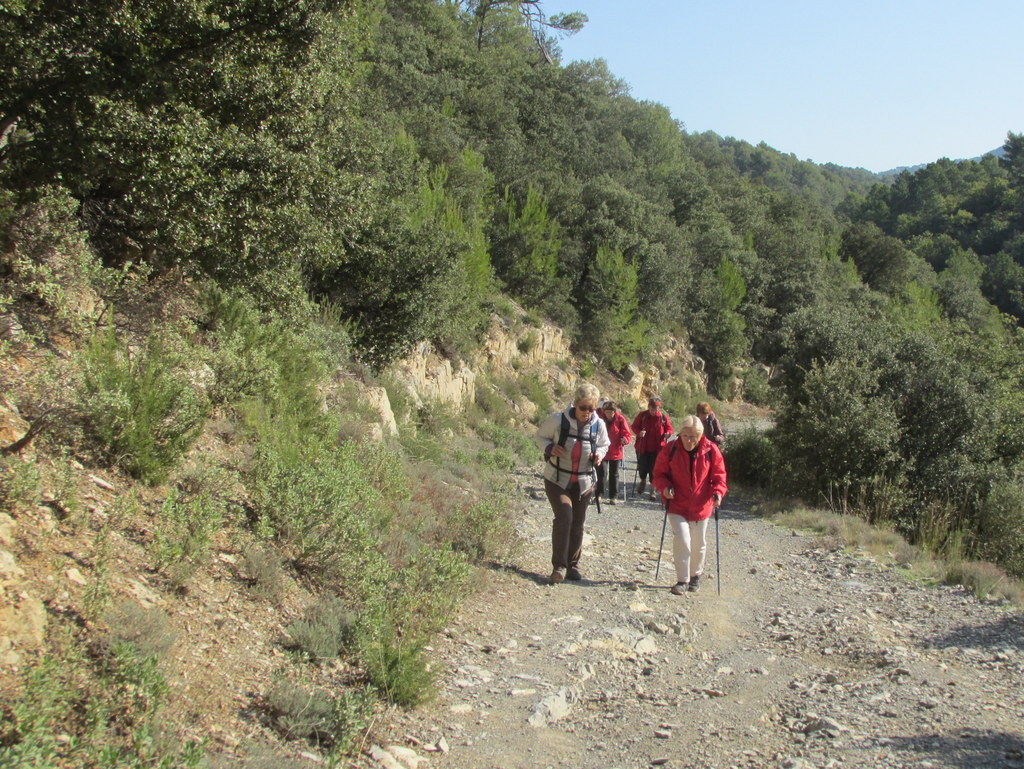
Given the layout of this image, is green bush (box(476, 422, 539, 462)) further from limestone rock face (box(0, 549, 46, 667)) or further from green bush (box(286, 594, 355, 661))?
limestone rock face (box(0, 549, 46, 667))

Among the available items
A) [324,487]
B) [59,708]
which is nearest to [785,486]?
[324,487]

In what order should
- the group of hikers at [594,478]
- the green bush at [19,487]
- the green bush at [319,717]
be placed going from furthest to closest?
the group of hikers at [594,478], the green bush at [19,487], the green bush at [319,717]

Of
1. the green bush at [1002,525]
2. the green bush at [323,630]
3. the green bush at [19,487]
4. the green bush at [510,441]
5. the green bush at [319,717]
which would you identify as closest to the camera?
the green bush at [319,717]

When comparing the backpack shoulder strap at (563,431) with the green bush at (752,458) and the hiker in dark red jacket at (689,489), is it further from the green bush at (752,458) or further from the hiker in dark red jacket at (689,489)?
the green bush at (752,458)

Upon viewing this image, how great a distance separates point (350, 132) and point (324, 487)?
8.23 metres

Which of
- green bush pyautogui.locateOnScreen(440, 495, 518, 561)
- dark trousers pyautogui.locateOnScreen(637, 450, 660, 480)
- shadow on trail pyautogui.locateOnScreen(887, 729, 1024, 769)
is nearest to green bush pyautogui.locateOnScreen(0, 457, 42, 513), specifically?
green bush pyautogui.locateOnScreen(440, 495, 518, 561)

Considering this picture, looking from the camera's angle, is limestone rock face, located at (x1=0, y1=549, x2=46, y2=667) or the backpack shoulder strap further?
the backpack shoulder strap

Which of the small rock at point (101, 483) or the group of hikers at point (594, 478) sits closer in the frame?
the small rock at point (101, 483)

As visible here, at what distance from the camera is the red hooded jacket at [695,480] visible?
25.3 ft

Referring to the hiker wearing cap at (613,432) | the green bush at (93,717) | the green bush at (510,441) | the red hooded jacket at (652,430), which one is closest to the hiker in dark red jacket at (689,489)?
the hiker wearing cap at (613,432)

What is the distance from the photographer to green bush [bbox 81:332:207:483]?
5453 millimetres

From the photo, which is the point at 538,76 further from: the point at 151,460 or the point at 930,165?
the point at 930,165

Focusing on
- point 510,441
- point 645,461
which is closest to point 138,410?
point 645,461

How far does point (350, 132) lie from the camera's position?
41.5 ft
